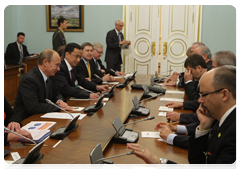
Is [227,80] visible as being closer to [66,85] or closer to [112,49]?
[66,85]

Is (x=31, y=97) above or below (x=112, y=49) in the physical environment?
below

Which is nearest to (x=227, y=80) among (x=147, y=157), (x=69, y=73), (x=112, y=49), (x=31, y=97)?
(x=147, y=157)

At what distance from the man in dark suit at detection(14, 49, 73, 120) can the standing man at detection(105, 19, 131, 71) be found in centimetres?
377

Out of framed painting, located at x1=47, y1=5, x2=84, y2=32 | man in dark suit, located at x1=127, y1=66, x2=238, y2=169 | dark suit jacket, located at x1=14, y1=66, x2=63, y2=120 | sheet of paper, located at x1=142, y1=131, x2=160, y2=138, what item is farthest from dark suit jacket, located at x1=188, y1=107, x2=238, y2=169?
framed painting, located at x1=47, y1=5, x2=84, y2=32

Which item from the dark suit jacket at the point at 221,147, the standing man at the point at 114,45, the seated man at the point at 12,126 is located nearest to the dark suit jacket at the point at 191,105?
the dark suit jacket at the point at 221,147

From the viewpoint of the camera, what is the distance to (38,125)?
231 cm

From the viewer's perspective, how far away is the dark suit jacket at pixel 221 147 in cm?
125

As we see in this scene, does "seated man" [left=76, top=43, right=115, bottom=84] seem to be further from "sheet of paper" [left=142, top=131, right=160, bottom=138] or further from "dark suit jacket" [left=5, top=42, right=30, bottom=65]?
"dark suit jacket" [left=5, top=42, right=30, bottom=65]

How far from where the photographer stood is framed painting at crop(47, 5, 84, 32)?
766 cm

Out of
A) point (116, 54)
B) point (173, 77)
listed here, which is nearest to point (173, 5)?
point (116, 54)

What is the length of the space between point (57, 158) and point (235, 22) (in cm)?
682

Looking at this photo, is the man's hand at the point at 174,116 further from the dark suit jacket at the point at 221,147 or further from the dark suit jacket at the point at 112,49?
the dark suit jacket at the point at 112,49

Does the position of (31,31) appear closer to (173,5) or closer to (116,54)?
(116,54)

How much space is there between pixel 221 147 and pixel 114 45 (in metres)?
5.54
